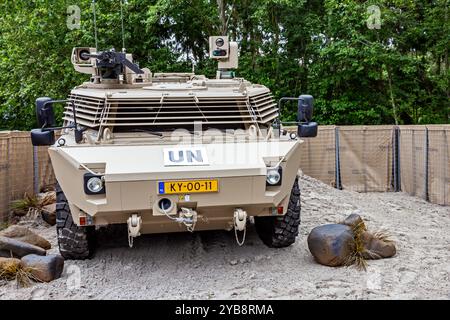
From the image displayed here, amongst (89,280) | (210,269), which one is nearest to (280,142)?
(210,269)

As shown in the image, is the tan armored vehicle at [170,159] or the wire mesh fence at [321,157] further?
the wire mesh fence at [321,157]

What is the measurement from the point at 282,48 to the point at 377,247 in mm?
12541

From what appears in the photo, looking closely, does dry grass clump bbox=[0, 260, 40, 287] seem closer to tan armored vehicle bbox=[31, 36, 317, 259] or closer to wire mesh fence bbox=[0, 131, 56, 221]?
tan armored vehicle bbox=[31, 36, 317, 259]

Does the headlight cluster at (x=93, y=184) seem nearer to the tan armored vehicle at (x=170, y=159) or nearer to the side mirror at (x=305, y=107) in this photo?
the tan armored vehicle at (x=170, y=159)

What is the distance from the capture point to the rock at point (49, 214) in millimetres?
8641

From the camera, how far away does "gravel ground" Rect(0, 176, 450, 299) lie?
17.5 feet

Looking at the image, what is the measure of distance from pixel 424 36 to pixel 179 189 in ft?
39.3

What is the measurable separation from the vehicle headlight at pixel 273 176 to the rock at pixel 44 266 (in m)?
2.26

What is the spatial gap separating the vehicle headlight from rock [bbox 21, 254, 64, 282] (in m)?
2.26

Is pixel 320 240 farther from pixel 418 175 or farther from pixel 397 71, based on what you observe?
pixel 397 71

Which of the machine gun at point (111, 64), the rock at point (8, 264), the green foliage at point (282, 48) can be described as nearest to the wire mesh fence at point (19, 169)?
the machine gun at point (111, 64)

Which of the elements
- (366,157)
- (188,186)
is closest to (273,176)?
(188,186)

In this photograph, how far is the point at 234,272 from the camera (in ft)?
19.7

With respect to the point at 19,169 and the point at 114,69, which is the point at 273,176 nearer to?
the point at 114,69
